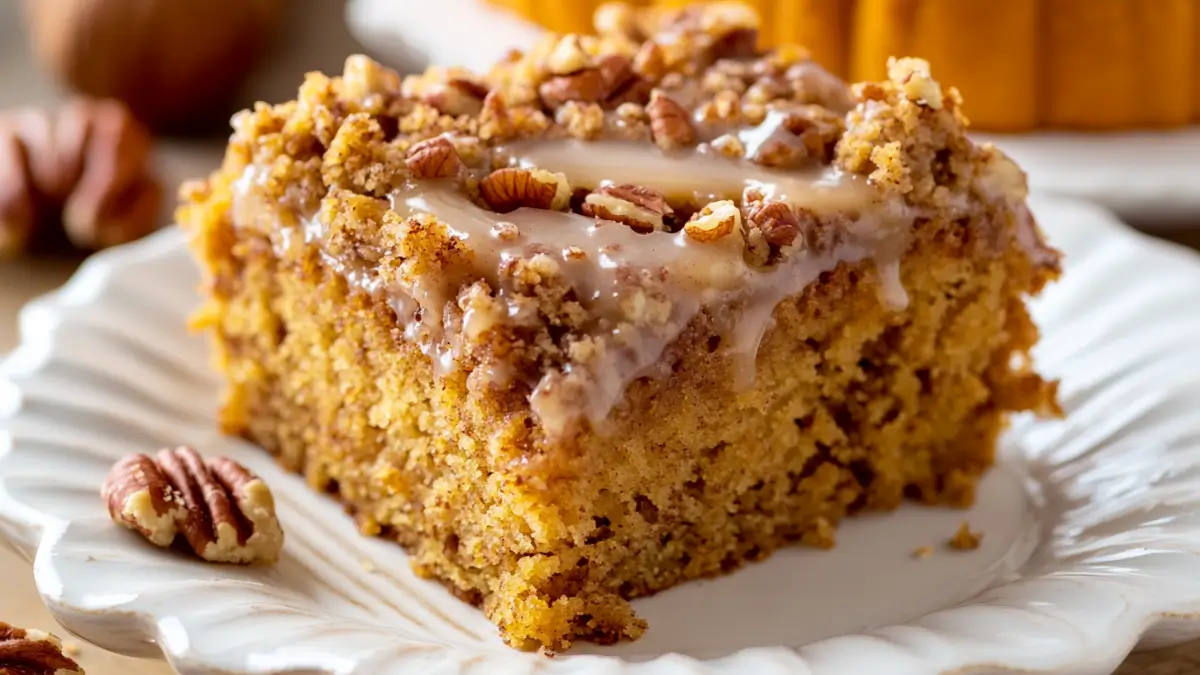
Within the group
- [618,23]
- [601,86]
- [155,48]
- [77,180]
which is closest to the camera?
[601,86]

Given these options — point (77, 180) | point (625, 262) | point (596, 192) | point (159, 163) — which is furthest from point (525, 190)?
point (159, 163)

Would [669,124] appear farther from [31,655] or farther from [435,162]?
[31,655]

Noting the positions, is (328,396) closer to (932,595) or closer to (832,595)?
(832,595)

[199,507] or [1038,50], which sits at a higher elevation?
[1038,50]

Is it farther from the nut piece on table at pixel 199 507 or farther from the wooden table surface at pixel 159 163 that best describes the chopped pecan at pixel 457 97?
the wooden table surface at pixel 159 163

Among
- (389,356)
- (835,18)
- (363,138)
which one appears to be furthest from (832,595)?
(835,18)

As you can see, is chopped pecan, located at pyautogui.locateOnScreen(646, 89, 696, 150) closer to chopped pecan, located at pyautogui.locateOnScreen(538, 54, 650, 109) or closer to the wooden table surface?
chopped pecan, located at pyautogui.locateOnScreen(538, 54, 650, 109)
